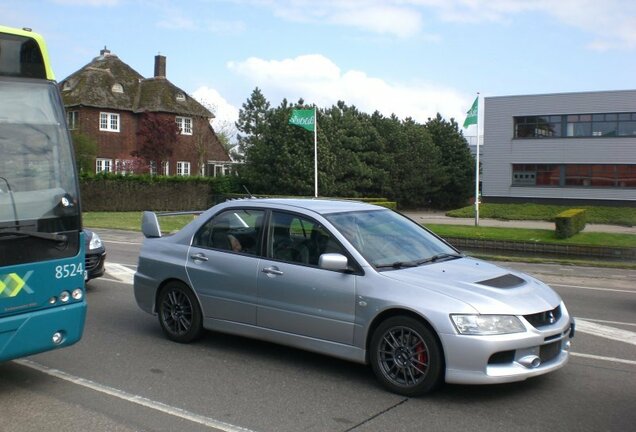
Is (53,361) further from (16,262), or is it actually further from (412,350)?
(412,350)

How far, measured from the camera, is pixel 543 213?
38.8 metres

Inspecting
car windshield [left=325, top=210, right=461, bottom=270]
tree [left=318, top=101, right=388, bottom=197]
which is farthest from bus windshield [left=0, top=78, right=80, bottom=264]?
tree [left=318, top=101, right=388, bottom=197]

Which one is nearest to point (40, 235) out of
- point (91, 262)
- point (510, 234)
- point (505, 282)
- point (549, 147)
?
point (505, 282)

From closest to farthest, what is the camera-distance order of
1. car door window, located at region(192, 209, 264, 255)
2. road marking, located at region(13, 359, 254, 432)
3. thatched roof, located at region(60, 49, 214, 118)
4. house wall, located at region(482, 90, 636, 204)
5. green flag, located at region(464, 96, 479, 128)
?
road marking, located at region(13, 359, 254, 432) → car door window, located at region(192, 209, 264, 255) → green flag, located at region(464, 96, 479, 128) → house wall, located at region(482, 90, 636, 204) → thatched roof, located at region(60, 49, 214, 118)

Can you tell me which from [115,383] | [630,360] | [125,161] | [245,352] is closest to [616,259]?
[630,360]

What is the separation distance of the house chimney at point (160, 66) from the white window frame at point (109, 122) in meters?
9.37

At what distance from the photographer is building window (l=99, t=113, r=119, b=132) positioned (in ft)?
167

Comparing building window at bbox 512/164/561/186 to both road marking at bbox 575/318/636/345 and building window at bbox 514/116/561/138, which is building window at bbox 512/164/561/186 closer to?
building window at bbox 514/116/561/138

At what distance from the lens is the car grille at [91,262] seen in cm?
997

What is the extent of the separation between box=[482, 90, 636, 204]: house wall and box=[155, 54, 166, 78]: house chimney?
102 feet

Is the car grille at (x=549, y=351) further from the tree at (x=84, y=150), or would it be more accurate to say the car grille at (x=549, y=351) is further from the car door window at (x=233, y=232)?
the tree at (x=84, y=150)

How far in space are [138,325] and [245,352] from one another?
78.3 inches

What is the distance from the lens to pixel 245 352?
667cm

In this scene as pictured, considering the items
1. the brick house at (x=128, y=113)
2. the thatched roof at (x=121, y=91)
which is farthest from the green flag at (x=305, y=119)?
the thatched roof at (x=121, y=91)
